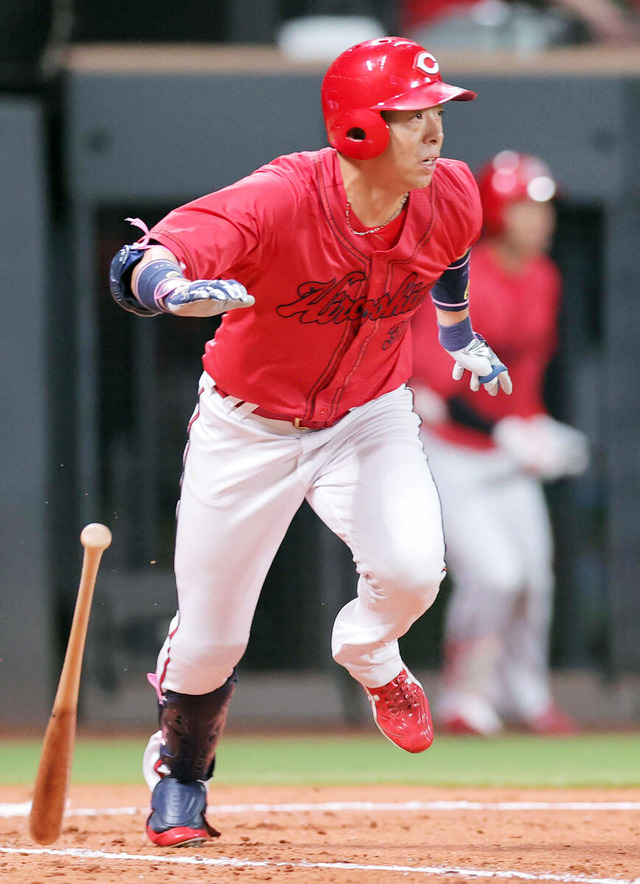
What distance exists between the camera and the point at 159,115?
21.9 feet

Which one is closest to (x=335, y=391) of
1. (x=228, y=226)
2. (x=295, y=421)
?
(x=295, y=421)

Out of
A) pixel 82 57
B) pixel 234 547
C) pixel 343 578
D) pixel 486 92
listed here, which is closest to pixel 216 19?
pixel 82 57

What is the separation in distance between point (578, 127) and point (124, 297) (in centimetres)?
444

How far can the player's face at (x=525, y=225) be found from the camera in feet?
20.3

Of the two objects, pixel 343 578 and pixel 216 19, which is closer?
pixel 343 578

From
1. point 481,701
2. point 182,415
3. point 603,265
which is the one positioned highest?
point 603,265

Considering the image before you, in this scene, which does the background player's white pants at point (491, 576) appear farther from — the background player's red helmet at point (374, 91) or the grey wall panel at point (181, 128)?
the background player's red helmet at point (374, 91)

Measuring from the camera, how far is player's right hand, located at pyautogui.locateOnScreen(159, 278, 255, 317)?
8.82 ft

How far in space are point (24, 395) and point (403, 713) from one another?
3.34m

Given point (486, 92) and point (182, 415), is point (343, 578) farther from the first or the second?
point (486, 92)

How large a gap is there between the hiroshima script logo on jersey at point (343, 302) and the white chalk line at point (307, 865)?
4.14ft

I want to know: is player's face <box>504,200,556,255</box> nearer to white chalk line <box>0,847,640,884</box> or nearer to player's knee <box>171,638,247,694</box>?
player's knee <box>171,638,247,694</box>

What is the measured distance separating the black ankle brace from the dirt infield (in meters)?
0.21

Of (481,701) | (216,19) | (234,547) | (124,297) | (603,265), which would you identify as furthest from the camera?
(216,19)
